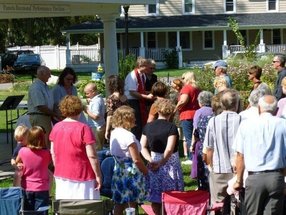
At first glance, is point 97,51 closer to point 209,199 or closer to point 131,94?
point 131,94

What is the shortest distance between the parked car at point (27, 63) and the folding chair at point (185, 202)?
1594 inches

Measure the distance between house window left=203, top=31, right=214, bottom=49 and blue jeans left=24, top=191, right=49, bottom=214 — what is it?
42.4 m

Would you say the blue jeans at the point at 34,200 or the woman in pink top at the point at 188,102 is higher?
the woman in pink top at the point at 188,102

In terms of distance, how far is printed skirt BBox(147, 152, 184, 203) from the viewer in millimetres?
8797

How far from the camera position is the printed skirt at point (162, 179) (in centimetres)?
880

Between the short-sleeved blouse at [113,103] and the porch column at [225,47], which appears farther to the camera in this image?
the porch column at [225,47]

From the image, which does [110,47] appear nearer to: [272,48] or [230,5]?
[272,48]

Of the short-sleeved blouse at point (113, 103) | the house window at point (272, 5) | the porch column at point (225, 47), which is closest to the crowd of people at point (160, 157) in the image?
the short-sleeved blouse at point (113, 103)

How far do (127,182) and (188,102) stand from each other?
416cm

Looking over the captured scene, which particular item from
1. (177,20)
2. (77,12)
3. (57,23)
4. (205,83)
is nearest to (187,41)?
(177,20)

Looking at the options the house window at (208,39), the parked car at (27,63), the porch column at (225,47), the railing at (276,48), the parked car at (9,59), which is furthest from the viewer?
the parked car at (9,59)

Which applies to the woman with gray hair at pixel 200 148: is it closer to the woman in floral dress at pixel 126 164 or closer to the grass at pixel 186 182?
the grass at pixel 186 182

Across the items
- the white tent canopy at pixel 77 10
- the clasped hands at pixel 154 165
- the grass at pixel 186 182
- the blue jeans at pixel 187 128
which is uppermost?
the white tent canopy at pixel 77 10

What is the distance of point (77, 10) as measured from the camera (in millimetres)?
14867
